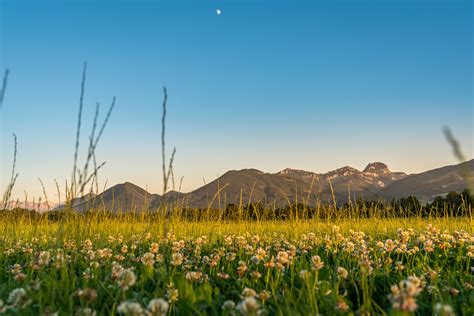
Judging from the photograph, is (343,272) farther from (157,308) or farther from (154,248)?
(154,248)

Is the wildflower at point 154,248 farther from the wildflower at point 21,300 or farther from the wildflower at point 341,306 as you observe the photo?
the wildflower at point 341,306

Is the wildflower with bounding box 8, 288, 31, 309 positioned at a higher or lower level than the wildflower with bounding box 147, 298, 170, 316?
higher

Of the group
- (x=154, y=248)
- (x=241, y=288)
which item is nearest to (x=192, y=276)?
(x=241, y=288)

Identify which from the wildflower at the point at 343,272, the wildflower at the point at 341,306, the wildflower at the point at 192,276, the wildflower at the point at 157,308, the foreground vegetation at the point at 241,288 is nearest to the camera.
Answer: the wildflower at the point at 157,308

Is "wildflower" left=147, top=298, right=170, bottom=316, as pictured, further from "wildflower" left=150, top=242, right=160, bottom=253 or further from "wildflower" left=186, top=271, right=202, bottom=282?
"wildflower" left=150, top=242, right=160, bottom=253

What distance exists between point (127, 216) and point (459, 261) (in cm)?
779

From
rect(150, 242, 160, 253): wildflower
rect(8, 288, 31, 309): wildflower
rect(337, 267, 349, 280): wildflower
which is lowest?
rect(337, 267, 349, 280): wildflower

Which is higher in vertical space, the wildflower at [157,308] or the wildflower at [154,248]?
the wildflower at [154,248]

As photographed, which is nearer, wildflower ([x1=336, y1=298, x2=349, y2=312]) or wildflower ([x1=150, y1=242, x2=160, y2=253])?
wildflower ([x1=336, y1=298, x2=349, y2=312])

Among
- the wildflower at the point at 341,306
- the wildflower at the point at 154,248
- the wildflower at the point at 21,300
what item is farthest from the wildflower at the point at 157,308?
the wildflower at the point at 154,248

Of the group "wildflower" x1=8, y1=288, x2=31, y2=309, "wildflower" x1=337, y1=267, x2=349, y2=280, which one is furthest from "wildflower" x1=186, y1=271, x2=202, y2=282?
"wildflower" x1=8, y1=288, x2=31, y2=309

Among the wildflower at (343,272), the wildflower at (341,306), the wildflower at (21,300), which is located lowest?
the wildflower at (341,306)

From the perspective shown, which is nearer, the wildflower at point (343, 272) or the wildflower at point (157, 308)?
the wildflower at point (157, 308)

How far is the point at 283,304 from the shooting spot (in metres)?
3.12
